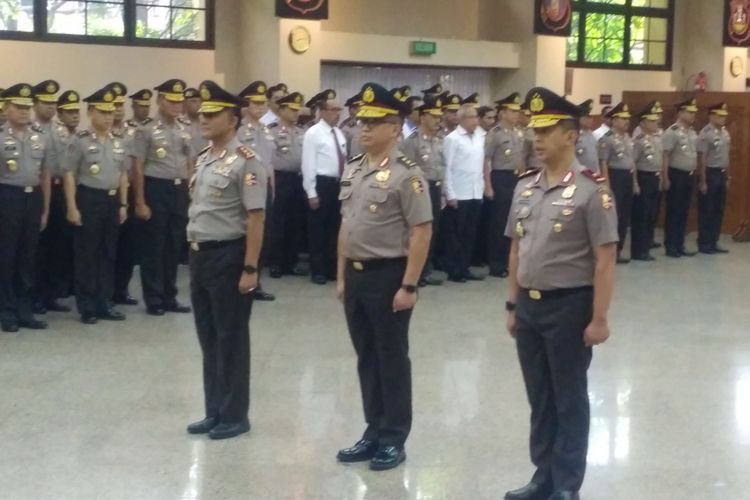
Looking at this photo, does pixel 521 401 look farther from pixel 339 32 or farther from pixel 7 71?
pixel 339 32

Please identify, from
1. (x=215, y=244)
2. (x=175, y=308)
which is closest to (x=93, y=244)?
(x=175, y=308)

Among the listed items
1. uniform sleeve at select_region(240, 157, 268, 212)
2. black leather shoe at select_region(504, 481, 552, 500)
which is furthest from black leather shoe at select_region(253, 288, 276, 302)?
black leather shoe at select_region(504, 481, 552, 500)

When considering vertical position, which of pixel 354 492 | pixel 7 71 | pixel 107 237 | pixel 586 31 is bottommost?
pixel 354 492

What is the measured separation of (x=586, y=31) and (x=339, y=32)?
4.97m

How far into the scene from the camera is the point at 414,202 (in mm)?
4520

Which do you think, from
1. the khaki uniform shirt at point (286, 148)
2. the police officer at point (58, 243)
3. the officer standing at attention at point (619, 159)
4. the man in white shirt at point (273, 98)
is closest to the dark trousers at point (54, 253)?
the police officer at point (58, 243)

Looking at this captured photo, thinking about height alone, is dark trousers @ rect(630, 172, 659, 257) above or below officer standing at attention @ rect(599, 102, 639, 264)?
below

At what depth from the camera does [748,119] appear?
13617mm

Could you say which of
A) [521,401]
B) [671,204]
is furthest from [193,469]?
[671,204]

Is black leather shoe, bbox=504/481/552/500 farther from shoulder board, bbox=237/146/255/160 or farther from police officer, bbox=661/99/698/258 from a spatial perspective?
police officer, bbox=661/99/698/258

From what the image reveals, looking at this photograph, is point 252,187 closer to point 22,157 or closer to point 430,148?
point 22,157

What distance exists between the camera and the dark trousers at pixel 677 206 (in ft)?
39.4

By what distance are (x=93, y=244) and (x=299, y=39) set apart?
5.29m

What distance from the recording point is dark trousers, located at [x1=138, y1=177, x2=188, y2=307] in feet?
26.6
